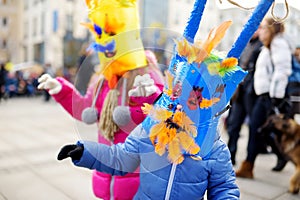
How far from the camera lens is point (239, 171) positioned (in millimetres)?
3582

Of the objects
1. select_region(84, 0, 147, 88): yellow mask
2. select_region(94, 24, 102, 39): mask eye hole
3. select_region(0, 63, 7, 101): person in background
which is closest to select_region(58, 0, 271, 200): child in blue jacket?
select_region(84, 0, 147, 88): yellow mask

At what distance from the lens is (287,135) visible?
3359 mm

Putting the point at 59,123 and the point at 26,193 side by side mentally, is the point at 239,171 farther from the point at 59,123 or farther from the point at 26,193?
the point at 59,123

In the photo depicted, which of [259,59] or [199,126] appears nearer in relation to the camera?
[199,126]

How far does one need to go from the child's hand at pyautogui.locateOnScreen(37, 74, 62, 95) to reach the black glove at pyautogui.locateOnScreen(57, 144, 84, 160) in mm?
823

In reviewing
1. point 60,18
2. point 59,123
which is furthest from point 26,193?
point 60,18

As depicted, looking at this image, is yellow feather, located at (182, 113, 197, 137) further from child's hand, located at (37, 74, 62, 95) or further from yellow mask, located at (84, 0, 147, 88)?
child's hand, located at (37, 74, 62, 95)

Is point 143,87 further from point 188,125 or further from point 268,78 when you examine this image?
point 268,78

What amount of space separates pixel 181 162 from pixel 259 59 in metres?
2.48

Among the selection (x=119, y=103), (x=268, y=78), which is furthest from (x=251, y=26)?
(x=268, y=78)

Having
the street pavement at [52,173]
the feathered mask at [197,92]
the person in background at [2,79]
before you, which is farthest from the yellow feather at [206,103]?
the person in background at [2,79]

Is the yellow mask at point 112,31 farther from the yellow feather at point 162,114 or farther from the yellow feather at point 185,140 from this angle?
the yellow feather at point 185,140

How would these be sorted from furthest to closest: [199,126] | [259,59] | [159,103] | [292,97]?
[292,97] < [259,59] < [159,103] < [199,126]

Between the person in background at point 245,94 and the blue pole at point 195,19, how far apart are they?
2424mm
